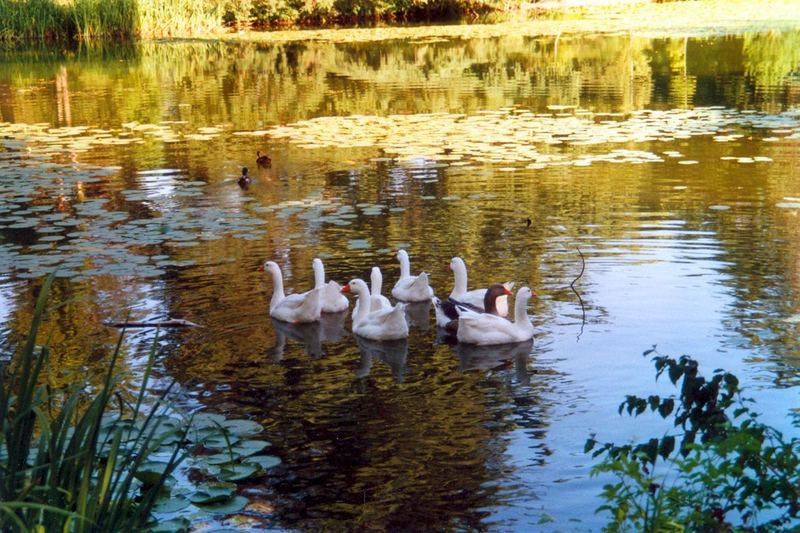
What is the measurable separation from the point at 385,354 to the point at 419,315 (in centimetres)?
104

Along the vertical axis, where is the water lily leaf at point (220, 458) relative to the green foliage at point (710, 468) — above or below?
below

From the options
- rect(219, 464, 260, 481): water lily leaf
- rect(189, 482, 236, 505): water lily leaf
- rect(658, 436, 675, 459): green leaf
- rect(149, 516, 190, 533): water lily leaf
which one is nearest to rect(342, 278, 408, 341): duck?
rect(219, 464, 260, 481): water lily leaf

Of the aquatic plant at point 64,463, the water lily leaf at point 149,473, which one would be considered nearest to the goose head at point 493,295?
the water lily leaf at point 149,473

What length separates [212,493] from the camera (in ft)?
16.7

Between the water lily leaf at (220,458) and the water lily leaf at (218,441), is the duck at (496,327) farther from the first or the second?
the water lily leaf at (220,458)

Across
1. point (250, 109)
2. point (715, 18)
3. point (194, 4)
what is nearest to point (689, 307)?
point (250, 109)

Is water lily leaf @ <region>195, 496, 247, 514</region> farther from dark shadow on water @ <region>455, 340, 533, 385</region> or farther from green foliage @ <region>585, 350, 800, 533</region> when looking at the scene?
dark shadow on water @ <region>455, 340, 533, 385</region>

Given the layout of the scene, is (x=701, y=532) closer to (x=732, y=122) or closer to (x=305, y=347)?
(x=305, y=347)

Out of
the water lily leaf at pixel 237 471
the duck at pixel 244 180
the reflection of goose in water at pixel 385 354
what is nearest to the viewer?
the water lily leaf at pixel 237 471

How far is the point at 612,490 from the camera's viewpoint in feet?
11.2

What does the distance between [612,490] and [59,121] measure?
17392 millimetres

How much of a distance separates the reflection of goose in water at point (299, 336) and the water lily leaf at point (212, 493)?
2.11 meters

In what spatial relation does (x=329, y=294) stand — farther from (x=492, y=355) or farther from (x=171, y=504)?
(x=171, y=504)

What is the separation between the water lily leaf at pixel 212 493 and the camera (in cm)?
503
